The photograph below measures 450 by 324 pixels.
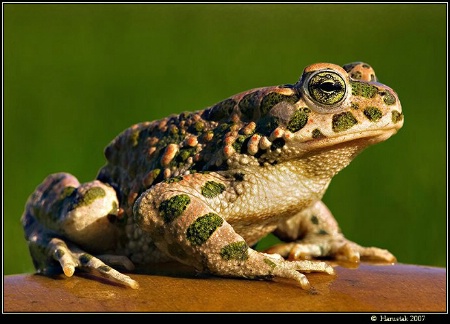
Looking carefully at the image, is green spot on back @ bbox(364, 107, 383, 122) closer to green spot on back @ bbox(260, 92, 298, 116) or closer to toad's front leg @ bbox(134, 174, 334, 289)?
green spot on back @ bbox(260, 92, 298, 116)

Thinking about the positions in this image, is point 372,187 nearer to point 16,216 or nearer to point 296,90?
point 16,216

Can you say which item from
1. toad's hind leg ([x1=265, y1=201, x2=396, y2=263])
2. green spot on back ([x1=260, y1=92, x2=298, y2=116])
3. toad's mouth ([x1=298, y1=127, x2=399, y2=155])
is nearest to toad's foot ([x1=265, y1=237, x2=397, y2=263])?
toad's hind leg ([x1=265, y1=201, x2=396, y2=263])

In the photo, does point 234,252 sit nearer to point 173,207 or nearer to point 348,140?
point 173,207

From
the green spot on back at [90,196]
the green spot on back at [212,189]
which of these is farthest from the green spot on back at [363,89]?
the green spot on back at [90,196]

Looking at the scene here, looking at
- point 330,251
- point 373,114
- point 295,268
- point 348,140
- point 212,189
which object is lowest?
point 330,251

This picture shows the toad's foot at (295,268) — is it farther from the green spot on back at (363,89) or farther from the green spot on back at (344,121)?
the green spot on back at (363,89)

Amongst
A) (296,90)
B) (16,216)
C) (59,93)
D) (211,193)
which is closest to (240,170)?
(211,193)

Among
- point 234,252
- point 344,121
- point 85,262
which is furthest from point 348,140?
point 85,262
